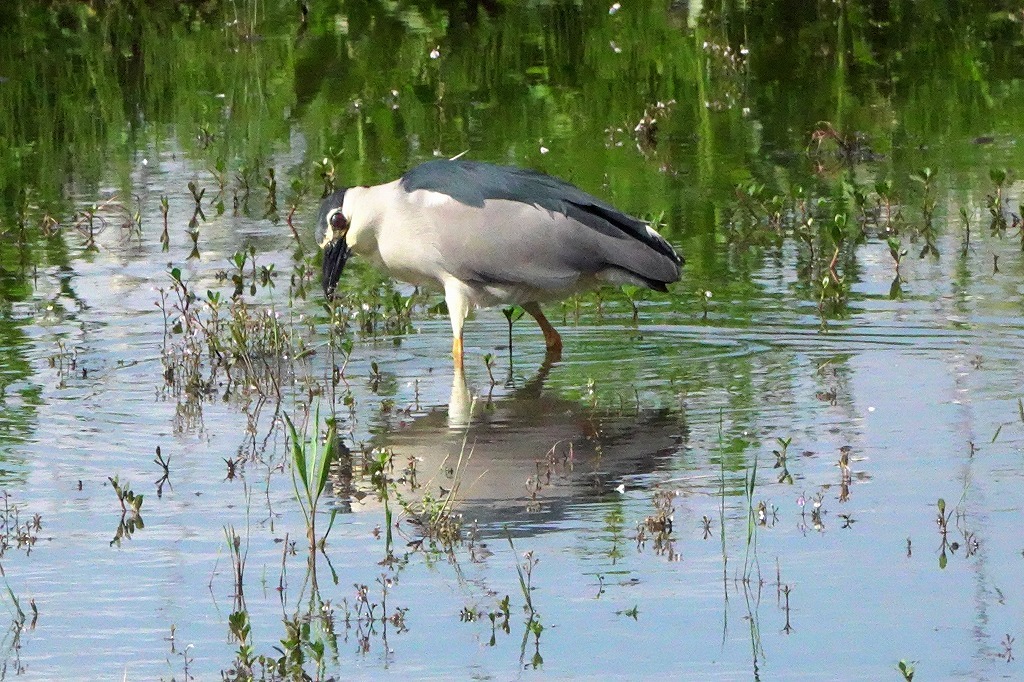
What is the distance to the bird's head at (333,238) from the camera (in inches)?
352

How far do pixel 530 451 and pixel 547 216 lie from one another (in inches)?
71.9

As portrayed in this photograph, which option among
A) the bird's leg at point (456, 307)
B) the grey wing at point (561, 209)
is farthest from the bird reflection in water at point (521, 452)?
the grey wing at point (561, 209)

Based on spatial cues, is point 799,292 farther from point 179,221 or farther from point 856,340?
point 179,221

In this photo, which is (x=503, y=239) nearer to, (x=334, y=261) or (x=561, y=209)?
(x=561, y=209)

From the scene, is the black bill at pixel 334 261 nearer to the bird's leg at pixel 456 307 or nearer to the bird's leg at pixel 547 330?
the bird's leg at pixel 456 307

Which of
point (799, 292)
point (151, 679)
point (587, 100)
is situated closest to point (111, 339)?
point (799, 292)

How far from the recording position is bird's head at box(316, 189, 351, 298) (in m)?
8.95

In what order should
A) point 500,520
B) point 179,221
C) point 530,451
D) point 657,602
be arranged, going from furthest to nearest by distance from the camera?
point 179,221
point 530,451
point 500,520
point 657,602

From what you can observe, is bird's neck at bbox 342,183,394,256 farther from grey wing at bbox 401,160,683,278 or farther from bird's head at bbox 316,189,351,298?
grey wing at bbox 401,160,683,278

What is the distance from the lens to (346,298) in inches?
361

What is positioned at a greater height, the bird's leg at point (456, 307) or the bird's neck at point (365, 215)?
the bird's neck at point (365, 215)

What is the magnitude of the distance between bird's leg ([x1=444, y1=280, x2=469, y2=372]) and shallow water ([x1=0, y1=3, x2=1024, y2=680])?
17 cm

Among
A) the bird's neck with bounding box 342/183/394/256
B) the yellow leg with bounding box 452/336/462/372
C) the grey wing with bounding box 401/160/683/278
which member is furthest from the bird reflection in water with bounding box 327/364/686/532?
the bird's neck with bounding box 342/183/394/256

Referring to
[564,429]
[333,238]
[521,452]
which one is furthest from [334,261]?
[521,452]
